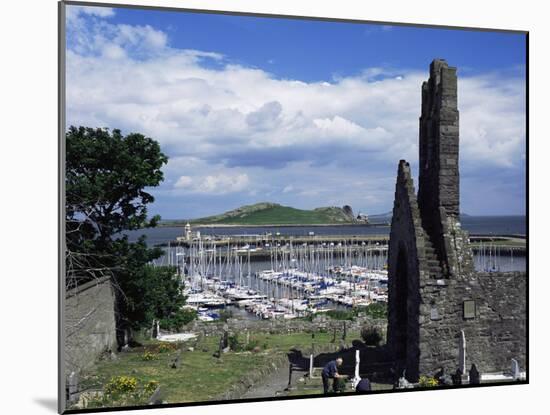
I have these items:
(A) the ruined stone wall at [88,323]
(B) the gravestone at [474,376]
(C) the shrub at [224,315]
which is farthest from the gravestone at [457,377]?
(C) the shrub at [224,315]

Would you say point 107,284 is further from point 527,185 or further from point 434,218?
point 527,185

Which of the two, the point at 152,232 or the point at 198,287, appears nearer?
the point at 152,232

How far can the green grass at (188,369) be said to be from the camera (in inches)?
452

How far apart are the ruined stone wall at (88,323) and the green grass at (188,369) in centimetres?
32

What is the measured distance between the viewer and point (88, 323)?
39.4ft

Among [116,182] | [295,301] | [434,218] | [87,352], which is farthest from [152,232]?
[295,301]

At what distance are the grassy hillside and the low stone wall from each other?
3677 mm

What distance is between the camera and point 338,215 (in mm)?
15000

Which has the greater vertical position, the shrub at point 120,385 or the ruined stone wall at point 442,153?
the ruined stone wall at point 442,153

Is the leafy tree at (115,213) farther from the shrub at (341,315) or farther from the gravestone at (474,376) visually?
the shrub at (341,315)

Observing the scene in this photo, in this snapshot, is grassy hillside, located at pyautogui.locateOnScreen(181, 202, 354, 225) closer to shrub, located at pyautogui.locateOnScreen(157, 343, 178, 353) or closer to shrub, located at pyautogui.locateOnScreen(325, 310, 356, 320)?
shrub, located at pyautogui.locateOnScreen(157, 343, 178, 353)

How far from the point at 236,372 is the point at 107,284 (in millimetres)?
3093

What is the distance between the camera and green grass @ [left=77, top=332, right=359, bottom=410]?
37.7ft

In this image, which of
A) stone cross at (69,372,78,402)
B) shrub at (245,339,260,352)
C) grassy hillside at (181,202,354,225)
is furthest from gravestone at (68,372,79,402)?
shrub at (245,339,260,352)
